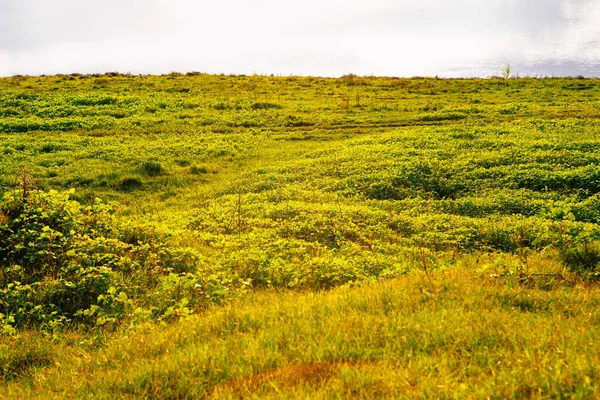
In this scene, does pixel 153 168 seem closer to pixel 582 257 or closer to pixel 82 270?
pixel 82 270

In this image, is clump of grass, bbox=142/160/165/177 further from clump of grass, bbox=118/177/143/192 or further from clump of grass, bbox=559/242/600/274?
clump of grass, bbox=559/242/600/274

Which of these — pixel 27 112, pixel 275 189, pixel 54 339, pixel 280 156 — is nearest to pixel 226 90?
pixel 27 112

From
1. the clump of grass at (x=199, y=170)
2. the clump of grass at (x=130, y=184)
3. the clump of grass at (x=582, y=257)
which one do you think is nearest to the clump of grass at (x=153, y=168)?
the clump of grass at (x=130, y=184)

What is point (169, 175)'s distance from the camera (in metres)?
19.3

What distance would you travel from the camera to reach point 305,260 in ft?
31.2

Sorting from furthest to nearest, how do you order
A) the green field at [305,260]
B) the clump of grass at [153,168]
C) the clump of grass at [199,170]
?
the clump of grass at [199,170]
the clump of grass at [153,168]
the green field at [305,260]

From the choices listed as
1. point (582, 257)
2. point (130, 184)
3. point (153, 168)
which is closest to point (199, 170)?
point (153, 168)

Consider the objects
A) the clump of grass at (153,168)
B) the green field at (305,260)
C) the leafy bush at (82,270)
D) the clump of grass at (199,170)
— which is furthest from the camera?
the clump of grass at (199,170)

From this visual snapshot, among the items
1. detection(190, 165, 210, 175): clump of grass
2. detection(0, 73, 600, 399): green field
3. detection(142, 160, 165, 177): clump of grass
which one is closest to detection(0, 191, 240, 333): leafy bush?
detection(0, 73, 600, 399): green field

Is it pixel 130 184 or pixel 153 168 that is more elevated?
pixel 153 168

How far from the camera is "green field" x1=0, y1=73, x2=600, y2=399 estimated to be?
471cm

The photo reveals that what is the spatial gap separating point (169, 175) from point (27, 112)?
1688 cm

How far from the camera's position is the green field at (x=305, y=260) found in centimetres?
471

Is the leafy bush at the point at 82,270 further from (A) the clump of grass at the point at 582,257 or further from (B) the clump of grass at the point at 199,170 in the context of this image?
(B) the clump of grass at the point at 199,170
